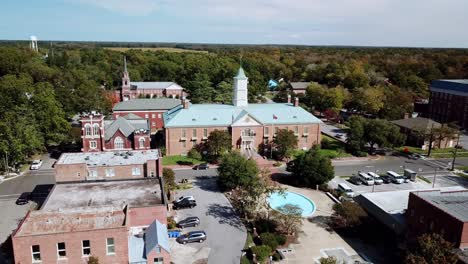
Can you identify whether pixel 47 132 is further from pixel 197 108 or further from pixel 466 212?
pixel 466 212

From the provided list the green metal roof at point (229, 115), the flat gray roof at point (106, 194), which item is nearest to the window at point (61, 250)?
the flat gray roof at point (106, 194)

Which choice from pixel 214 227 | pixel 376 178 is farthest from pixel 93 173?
pixel 376 178

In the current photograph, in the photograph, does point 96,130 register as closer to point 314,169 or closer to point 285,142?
point 285,142

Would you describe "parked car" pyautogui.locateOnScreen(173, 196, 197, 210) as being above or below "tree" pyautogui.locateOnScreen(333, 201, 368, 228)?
below

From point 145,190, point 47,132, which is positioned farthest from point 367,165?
point 47,132

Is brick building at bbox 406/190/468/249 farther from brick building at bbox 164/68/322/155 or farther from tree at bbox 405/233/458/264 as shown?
brick building at bbox 164/68/322/155

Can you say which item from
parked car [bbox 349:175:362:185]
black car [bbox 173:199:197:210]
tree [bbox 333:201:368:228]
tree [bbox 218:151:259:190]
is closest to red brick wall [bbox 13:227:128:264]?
black car [bbox 173:199:197:210]

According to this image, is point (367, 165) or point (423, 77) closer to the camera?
point (367, 165)
